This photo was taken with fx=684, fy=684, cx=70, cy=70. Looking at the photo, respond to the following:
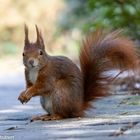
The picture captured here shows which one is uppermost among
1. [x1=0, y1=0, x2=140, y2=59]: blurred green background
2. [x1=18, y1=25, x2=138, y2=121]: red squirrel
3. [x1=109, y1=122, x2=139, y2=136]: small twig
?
[x1=0, y1=0, x2=140, y2=59]: blurred green background

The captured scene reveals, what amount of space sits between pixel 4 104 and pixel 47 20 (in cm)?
1784

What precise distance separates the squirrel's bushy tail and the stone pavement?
0.24 metres

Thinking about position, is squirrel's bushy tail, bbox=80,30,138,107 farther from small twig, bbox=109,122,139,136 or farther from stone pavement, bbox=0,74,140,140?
small twig, bbox=109,122,139,136

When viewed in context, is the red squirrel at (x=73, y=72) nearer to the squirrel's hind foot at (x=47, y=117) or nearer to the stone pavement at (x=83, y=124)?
the squirrel's hind foot at (x=47, y=117)

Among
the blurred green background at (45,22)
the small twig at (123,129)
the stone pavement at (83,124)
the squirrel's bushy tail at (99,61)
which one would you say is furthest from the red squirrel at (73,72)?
the blurred green background at (45,22)

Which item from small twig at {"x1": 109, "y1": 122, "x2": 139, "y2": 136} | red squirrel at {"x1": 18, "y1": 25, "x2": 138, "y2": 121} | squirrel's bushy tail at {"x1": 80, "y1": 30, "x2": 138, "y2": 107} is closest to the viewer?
small twig at {"x1": 109, "y1": 122, "x2": 139, "y2": 136}

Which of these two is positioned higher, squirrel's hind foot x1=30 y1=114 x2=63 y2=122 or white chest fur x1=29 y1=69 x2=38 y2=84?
white chest fur x1=29 y1=69 x2=38 y2=84

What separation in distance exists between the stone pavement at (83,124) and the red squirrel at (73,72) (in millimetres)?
166

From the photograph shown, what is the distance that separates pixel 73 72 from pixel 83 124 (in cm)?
76

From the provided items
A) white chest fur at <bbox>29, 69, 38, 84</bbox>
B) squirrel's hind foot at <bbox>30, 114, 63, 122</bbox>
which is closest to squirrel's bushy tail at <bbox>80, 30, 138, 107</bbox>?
squirrel's hind foot at <bbox>30, 114, 63, 122</bbox>

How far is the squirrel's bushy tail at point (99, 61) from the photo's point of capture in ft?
20.2

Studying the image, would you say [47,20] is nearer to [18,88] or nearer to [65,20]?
[65,20]

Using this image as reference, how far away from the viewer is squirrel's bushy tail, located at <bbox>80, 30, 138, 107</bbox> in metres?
6.15

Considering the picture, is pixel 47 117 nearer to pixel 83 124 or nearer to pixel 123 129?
pixel 83 124
